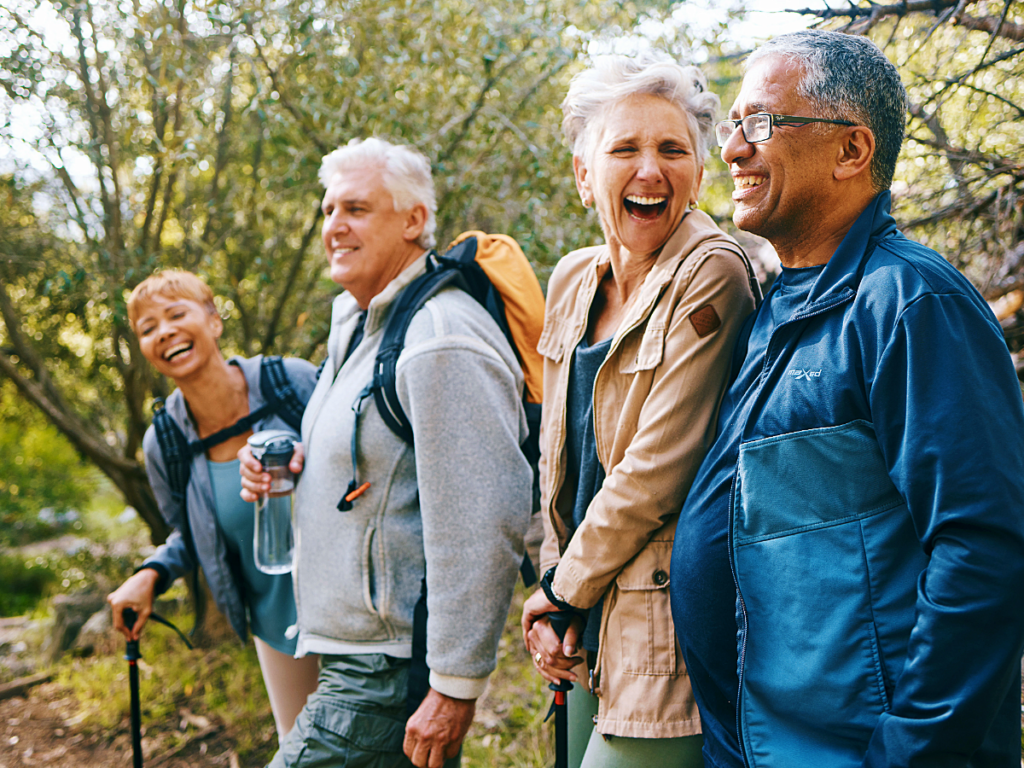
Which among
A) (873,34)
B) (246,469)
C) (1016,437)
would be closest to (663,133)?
(1016,437)

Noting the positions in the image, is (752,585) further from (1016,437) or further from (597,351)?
(597,351)

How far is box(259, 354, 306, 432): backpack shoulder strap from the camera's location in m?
2.85

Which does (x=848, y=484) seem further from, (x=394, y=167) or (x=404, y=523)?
(x=394, y=167)

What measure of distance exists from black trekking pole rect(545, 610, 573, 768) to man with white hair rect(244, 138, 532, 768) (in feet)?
0.71

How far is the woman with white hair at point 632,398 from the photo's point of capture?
5.05 feet

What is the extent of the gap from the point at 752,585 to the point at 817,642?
15cm

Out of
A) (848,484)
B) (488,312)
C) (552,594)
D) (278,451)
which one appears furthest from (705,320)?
(278,451)

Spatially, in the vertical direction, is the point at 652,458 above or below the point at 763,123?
below

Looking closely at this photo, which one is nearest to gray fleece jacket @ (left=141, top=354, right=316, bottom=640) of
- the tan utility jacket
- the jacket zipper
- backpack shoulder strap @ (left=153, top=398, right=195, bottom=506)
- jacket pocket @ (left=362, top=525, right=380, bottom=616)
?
backpack shoulder strap @ (left=153, top=398, right=195, bottom=506)

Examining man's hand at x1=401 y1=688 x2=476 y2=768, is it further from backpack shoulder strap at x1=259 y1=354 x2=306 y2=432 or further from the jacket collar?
the jacket collar

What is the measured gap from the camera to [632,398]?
1622mm

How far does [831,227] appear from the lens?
4.44 feet

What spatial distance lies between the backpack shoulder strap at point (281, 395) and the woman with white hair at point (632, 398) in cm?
129

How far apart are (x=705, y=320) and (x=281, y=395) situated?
6.20 ft
